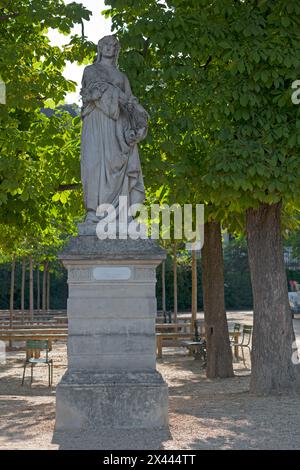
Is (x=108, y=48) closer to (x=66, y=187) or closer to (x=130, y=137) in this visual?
(x=130, y=137)

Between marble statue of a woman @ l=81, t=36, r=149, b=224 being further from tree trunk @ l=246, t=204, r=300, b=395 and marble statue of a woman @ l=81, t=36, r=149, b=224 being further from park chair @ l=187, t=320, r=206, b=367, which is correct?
park chair @ l=187, t=320, r=206, b=367

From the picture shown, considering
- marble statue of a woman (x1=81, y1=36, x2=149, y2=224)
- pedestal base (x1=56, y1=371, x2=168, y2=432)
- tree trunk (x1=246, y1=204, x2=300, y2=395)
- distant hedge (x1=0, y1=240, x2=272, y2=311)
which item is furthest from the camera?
distant hedge (x1=0, y1=240, x2=272, y2=311)

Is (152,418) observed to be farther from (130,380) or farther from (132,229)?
(132,229)

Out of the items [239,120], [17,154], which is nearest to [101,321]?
[239,120]

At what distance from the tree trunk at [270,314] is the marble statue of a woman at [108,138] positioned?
3.24 metres

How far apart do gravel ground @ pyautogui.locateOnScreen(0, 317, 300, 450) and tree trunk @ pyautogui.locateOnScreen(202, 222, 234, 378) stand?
1352 millimetres

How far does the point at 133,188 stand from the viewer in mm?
9375

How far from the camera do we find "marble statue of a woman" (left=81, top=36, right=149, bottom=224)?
921cm

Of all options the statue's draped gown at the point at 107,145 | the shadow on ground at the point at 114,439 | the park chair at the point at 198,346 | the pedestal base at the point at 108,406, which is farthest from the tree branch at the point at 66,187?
the shadow on ground at the point at 114,439

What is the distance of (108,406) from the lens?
866cm

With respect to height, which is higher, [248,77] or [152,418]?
[248,77]

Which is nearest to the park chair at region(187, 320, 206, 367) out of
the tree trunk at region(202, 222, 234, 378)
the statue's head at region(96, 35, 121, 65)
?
the tree trunk at region(202, 222, 234, 378)

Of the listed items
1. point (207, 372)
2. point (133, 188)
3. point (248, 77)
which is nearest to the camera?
point (133, 188)

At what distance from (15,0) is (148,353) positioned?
727 cm
